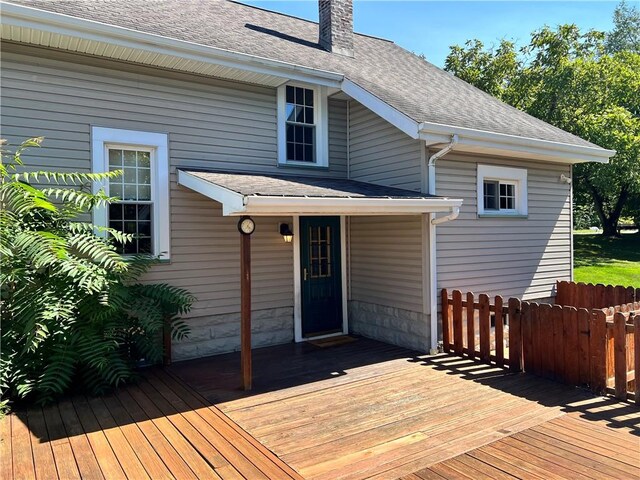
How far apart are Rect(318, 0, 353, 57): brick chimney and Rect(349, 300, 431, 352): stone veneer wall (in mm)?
5544

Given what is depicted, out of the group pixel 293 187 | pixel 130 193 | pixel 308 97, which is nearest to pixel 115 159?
pixel 130 193

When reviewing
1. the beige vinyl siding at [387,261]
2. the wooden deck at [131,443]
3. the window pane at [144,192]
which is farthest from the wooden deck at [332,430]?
the window pane at [144,192]

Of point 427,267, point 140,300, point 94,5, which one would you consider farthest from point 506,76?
point 140,300

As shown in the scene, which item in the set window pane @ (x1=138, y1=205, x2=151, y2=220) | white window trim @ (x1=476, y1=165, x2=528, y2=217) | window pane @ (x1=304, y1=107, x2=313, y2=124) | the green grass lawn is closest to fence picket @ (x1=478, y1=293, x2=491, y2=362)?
white window trim @ (x1=476, y1=165, x2=528, y2=217)

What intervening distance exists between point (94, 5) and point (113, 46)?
1.34m

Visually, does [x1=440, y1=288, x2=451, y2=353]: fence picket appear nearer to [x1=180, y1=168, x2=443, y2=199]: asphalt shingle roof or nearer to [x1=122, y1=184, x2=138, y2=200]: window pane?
[x1=180, y1=168, x2=443, y2=199]: asphalt shingle roof

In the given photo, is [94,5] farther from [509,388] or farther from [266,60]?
[509,388]

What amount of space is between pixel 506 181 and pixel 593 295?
2612mm

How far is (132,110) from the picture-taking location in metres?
6.50

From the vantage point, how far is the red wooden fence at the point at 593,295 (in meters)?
7.29

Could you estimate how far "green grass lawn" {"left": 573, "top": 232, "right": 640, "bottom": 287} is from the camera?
46.2ft

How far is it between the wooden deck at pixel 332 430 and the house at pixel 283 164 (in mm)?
1650

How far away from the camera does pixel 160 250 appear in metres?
6.65

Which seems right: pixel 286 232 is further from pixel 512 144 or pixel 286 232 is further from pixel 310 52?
pixel 512 144
